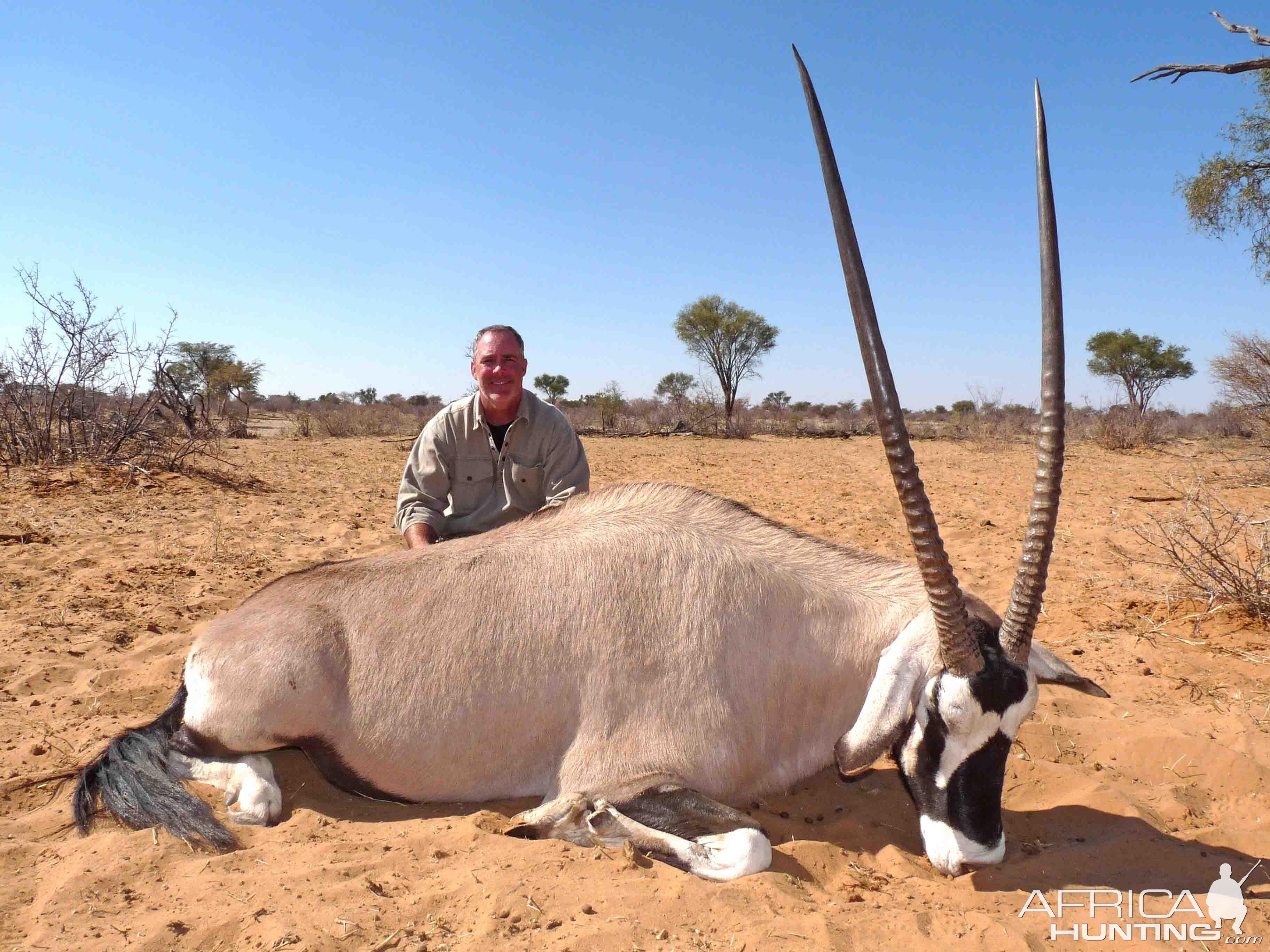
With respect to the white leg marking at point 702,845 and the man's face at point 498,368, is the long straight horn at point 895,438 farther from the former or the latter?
the man's face at point 498,368

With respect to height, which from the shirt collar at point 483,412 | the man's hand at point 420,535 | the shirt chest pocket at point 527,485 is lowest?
the man's hand at point 420,535

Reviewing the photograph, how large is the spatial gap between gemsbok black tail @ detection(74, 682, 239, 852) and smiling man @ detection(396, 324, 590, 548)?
6.66 ft

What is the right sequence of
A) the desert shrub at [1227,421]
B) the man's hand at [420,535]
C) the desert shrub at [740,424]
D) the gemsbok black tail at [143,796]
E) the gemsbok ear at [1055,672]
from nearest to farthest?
1. the gemsbok black tail at [143,796]
2. the gemsbok ear at [1055,672]
3. the man's hand at [420,535]
4. the desert shrub at [1227,421]
5. the desert shrub at [740,424]

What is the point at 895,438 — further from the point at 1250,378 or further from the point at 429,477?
the point at 1250,378

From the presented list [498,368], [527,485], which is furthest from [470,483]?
[498,368]

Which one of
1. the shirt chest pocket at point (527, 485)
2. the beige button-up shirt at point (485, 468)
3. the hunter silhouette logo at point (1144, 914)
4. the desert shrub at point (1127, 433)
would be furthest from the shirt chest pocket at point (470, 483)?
the desert shrub at point (1127, 433)

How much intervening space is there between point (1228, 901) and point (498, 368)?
4173mm

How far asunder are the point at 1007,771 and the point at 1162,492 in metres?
9.73

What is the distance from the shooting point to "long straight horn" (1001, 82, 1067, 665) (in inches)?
93.0

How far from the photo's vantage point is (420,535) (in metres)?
4.63

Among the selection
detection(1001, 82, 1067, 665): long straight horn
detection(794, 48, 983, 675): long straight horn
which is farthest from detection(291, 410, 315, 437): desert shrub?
detection(1001, 82, 1067, 665): long straight horn

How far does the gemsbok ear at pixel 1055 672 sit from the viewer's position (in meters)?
3.06

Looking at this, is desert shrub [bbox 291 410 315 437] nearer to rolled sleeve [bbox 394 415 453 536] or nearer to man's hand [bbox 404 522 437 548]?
rolled sleeve [bbox 394 415 453 536]

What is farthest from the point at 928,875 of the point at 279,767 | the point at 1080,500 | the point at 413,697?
the point at 1080,500
